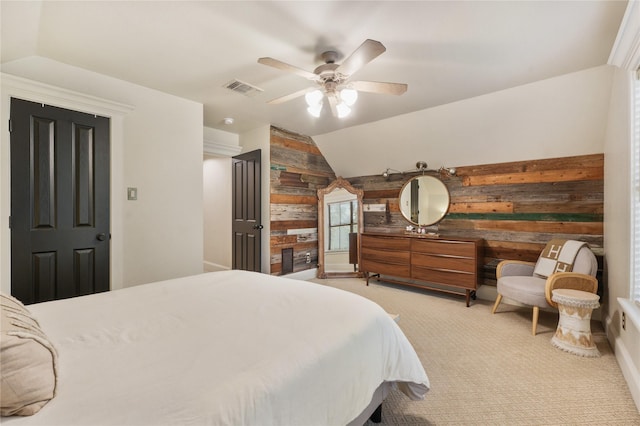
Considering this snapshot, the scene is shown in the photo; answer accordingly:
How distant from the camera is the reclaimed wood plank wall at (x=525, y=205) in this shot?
10.4 ft

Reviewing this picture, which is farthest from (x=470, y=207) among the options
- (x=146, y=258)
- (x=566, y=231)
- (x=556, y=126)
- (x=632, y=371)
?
(x=146, y=258)

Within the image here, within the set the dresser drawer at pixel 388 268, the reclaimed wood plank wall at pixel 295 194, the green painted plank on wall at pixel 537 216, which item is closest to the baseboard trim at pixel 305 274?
the reclaimed wood plank wall at pixel 295 194

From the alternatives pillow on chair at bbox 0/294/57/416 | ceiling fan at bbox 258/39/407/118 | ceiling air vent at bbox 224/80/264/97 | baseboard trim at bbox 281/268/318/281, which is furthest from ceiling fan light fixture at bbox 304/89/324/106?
baseboard trim at bbox 281/268/318/281

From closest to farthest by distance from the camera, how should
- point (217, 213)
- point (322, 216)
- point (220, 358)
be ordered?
point (220, 358)
point (322, 216)
point (217, 213)

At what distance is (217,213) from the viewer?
548 centimetres

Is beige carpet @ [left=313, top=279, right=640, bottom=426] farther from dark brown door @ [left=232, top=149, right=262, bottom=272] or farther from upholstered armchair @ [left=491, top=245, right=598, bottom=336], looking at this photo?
dark brown door @ [left=232, top=149, right=262, bottom=272]

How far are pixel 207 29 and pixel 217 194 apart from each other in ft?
12.2

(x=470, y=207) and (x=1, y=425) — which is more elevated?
(x=470, y=207)

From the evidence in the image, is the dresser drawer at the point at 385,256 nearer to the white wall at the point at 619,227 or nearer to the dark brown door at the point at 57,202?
the white wall at the point at 619,227

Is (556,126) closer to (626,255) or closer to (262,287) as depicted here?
(626,255)

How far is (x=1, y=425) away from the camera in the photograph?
2.29 ft

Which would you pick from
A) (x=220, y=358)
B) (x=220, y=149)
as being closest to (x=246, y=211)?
(x=220, y=149)

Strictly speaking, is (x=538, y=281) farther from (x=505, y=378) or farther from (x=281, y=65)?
(x=281, y=65)

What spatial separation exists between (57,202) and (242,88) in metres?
1.94
